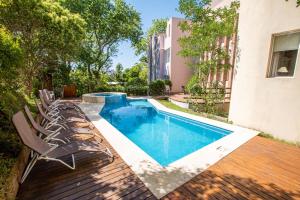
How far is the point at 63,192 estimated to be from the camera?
3000 millimetres

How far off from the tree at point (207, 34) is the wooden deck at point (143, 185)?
20.2 ft

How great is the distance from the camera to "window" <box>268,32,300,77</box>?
5711 mm

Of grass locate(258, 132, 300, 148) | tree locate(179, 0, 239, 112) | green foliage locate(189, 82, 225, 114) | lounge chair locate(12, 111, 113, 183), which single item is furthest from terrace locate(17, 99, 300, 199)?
tree locate(179, 0, 239, 112)

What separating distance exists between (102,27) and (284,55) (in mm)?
17651

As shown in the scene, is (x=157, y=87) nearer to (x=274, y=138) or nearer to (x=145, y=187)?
(x=274, y=138)

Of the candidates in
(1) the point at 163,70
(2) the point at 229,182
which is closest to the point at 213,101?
(2) the point at 229,182

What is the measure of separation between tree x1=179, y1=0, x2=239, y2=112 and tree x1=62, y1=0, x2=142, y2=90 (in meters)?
11.7

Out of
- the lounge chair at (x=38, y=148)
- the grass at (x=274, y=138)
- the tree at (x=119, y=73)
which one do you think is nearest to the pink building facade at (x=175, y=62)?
the tree at (x=119, y=73)

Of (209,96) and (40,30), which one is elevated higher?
(40,30)

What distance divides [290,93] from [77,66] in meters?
19.2

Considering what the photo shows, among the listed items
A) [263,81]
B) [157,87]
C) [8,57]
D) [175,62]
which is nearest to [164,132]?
[263,81]

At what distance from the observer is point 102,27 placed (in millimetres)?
19266

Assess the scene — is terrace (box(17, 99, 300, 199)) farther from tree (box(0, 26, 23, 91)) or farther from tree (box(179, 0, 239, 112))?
tree (box(179, 0, 239, 112))

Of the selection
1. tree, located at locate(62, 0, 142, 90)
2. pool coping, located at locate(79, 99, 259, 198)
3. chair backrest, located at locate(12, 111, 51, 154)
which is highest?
tree, located at locate(62, 0, 142, 90)
